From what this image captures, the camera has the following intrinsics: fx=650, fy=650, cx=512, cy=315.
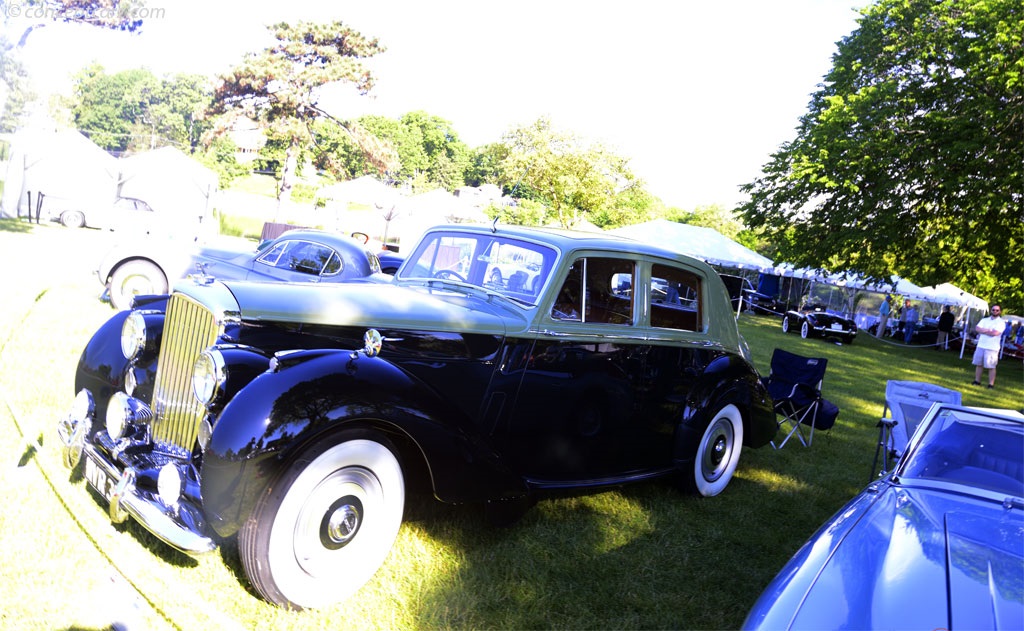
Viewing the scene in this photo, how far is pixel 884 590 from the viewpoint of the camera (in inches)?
92.8

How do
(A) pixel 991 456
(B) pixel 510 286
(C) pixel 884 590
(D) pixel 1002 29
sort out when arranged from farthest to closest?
(D) pixel 1002 29 → (B) pixel 510 286 → (A) pixel 991 456 → (C) pixel 884 590

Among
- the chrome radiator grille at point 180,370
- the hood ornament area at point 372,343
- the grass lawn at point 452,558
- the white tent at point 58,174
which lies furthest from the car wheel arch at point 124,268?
the white tent at point 58,174

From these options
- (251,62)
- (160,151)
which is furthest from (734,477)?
(251,62)

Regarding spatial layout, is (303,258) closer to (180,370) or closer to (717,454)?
(180,370)

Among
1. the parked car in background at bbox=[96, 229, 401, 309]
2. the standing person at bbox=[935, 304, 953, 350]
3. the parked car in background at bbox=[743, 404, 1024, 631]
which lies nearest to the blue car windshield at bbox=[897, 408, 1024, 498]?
the parked car in background at bbox=[743, 404, 1024, 631]

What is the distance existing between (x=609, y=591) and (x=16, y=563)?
9.08 ft

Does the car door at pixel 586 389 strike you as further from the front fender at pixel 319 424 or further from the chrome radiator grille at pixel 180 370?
the chrome radiator grille at pixel 180 370

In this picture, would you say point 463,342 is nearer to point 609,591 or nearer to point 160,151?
point 609,591

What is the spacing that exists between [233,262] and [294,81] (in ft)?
87.2

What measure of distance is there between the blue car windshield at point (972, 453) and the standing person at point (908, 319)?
89.3 feet

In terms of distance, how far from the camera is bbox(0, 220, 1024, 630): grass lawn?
268cm

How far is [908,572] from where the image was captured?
2463mm

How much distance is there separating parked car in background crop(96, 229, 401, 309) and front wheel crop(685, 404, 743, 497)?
560cm

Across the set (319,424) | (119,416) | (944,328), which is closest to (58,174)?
(119,416)
